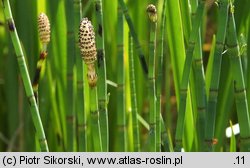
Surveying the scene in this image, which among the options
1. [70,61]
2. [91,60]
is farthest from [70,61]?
[91,60]

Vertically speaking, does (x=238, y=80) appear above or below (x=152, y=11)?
below

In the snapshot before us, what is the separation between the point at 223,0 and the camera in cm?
88

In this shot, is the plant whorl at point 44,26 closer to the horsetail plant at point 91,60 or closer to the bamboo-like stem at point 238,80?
the horsetail plant at point 91,60

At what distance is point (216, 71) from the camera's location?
37.8 inches

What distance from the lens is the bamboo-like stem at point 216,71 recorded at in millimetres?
898

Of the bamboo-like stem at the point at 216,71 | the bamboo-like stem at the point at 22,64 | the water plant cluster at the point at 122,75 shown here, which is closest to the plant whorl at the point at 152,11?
the water plant cluster at the point at 122,75

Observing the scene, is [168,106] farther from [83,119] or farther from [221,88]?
[83,119]

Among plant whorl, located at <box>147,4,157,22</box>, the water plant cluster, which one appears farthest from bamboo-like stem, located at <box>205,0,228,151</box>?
plant whorl, located at <box>147,4,157,22</box>

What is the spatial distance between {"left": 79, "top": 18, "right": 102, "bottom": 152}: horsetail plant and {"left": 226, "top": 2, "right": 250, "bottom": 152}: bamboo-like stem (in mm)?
227

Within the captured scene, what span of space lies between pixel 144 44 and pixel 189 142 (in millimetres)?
429

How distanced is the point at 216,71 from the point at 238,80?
39 mm

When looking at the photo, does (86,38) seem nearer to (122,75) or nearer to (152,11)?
(152,11)

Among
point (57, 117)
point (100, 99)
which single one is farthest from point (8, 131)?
point (100, 99)

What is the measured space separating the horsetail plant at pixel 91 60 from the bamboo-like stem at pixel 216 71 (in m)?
0.19
